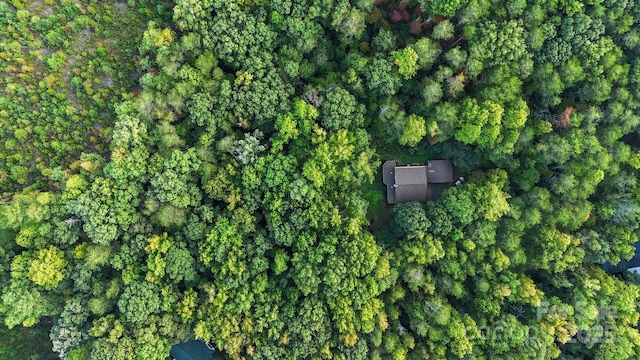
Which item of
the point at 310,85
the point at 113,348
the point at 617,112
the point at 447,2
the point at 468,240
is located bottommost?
the point at 113,348

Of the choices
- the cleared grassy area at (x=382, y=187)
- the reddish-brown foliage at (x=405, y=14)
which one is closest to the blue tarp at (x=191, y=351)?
the cleared grassy area at (x=382, y=187)

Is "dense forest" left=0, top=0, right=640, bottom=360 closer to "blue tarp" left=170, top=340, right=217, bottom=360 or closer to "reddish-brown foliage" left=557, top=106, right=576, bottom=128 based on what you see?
"reddish-brown foliage" left=557, top=106, right=576, bottom=128

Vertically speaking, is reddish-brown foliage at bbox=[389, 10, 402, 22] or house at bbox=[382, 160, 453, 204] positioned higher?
reddish-brown foliage at bbox=[389, 10, 402, 22]

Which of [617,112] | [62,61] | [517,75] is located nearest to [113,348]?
[62,61]

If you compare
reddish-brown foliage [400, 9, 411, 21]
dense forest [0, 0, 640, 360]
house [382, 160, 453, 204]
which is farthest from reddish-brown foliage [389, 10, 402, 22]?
house [382, 160, 453, 204]

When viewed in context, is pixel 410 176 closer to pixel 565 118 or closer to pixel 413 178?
pixel 413 178

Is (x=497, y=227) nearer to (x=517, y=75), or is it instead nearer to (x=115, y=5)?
(x=517, y=75)
